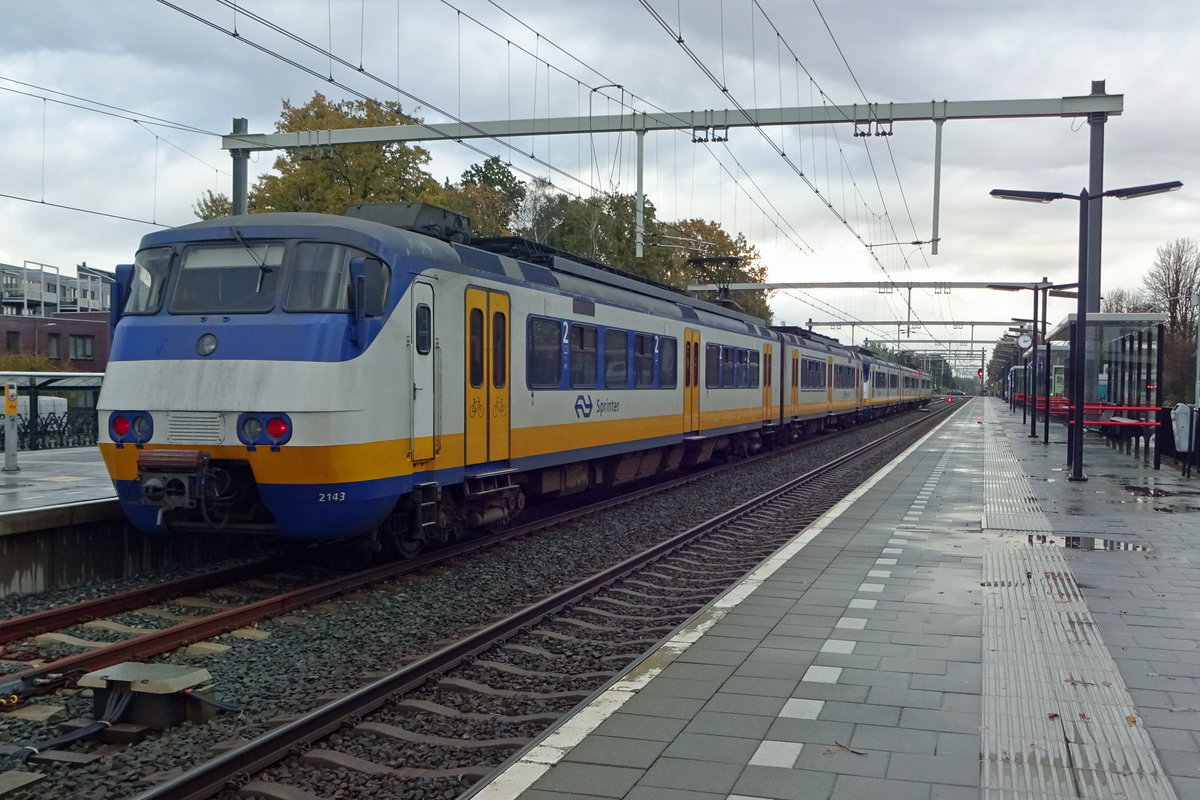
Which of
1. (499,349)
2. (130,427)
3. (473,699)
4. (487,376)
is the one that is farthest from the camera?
(499,349)

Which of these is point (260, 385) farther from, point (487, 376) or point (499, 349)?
point (499, 349)

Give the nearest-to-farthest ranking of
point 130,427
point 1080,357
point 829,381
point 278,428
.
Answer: point 278,428 < point 130,427 < point 1080,357 < point 829,381

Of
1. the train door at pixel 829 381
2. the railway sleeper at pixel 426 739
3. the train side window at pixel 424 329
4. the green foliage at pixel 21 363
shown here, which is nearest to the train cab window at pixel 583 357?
the train side window at pixel 424 329

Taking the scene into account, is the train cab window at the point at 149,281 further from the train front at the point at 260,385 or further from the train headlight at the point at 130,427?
the train headlight at the point at 130,427

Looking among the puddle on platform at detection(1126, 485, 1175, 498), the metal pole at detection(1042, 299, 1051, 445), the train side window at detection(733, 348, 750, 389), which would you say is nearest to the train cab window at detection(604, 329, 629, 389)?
the train side window at detection(733, 348, 750, 389)

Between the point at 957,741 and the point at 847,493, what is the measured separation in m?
12.5

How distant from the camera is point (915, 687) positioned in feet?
19.6

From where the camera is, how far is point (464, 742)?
18.4ft

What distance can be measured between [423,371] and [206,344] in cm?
194

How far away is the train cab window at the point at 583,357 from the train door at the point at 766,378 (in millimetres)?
12015

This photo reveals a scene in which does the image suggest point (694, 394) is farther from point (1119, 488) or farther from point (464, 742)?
point (464, 742)

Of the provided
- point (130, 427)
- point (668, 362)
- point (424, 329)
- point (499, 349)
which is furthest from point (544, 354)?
point (668, 362)

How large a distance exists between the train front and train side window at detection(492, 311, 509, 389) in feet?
7.02

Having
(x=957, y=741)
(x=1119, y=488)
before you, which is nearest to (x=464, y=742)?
(x=957, y=741)
